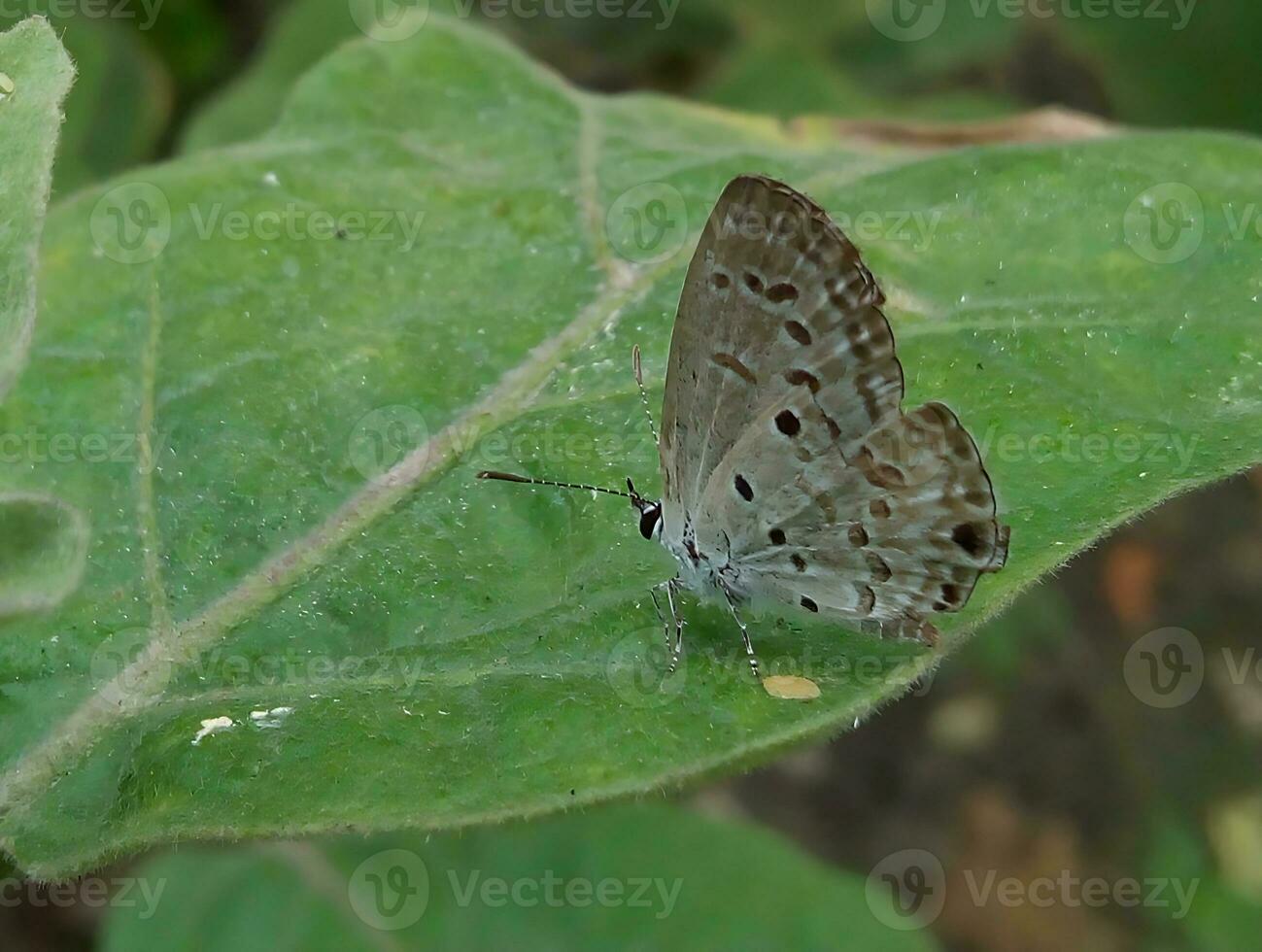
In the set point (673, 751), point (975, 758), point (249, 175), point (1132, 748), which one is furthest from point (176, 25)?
point (1132, 748)

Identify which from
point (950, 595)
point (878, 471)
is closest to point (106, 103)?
point (878, 471)

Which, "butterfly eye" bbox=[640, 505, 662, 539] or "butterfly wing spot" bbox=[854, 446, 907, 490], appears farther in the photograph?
"butterfly eye" bbox=[640, 505, 662, 539]

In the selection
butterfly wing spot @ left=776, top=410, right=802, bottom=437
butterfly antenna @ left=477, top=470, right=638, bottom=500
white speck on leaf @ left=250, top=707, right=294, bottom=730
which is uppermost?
butterfly wing spot @ left=776, top=410, right=802, bottom=437

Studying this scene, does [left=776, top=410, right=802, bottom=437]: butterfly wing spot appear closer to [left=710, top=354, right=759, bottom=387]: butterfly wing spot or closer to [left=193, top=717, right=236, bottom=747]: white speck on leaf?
[left=710, top=354, right=759, bottom=387]: butterfly wing spot

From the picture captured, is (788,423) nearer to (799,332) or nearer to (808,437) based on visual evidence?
(808,437)

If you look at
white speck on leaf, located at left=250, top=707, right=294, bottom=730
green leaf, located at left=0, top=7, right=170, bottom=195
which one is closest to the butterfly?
white speck on leaf, located at left=250, top=707, right=294, bottom=730

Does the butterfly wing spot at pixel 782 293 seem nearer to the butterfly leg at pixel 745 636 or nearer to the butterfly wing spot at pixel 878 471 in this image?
the butterfly wing spot at pixel 878 471
